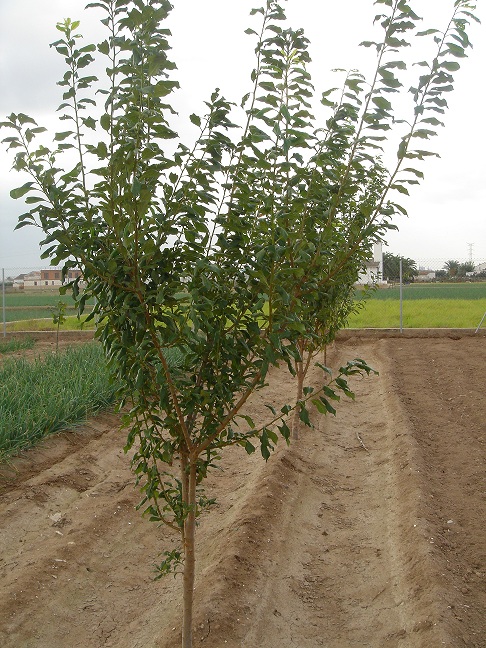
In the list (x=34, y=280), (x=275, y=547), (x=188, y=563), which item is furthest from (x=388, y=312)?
(x=188, y=563)

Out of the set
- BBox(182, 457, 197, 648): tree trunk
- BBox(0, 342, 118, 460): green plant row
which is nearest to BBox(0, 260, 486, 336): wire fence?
BBox(0, 342, 118, 460): green plant row

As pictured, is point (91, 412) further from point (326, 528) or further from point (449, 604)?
point (449, 604)

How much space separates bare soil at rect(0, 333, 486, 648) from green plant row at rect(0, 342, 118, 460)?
0.63 feet

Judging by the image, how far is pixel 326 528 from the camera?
5207 mm

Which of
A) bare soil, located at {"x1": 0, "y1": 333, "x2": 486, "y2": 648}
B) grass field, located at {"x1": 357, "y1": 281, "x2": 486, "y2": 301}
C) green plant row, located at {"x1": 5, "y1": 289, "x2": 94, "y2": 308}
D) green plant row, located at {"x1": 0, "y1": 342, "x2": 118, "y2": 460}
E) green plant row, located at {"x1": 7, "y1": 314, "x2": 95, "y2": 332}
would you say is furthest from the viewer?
grass field, located at {"x1": 357, "y1": 281, "x2": 486, "y2": 301}

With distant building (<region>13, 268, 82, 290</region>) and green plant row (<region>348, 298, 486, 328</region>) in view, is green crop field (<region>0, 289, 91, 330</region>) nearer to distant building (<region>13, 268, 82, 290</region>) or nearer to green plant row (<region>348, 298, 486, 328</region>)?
distant building (<region>13, 268, 82, 290</region>)

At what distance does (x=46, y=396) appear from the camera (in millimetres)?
7094

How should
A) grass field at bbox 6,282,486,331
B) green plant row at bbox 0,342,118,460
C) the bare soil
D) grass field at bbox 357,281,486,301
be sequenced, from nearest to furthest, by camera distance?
1. the bare soil
2. green plant row at bbox 0,342,118,460
3. grass field at bbox 6,282,486,331
4. grass field at bbox 357,281,486,301

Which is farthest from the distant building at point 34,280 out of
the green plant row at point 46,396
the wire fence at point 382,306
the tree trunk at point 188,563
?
the tree trunk at point 188,563

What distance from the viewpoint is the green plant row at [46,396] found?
20.2 ft

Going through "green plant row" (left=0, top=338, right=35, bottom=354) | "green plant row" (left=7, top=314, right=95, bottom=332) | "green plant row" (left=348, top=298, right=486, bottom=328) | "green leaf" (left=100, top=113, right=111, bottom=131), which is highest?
"green leaf" (left=100, top=113, right=111, bottom=131)

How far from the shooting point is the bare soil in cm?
364

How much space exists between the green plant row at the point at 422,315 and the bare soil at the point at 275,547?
8.56 metres

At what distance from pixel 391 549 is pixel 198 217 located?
3229 mm
